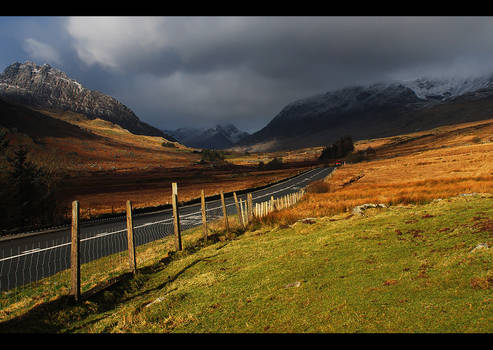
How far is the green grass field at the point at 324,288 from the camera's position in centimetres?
515

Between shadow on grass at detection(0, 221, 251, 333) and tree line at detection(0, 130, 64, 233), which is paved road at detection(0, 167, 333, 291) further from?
tree line at detection(0, 130, 64, 233)

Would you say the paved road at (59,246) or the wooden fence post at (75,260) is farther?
the paved road at (59,246)

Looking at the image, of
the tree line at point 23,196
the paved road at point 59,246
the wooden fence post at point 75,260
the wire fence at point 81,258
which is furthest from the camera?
the tree line at point 23,196

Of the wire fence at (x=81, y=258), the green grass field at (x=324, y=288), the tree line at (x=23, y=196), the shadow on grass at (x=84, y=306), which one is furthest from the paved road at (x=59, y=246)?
the green grass field at (x=324, y=288)

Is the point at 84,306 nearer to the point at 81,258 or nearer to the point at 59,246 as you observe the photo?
the point at 81,258

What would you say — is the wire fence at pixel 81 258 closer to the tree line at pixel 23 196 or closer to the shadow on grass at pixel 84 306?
the shadow on grass at pixel 84 306

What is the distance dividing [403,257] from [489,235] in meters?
2.32

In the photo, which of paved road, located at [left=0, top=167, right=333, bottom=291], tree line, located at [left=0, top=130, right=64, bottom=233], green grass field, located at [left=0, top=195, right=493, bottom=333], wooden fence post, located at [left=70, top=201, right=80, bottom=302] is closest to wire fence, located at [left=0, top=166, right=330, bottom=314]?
paved road, located at [left=0, top=167, right=333, bottom=291]

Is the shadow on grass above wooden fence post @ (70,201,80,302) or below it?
below

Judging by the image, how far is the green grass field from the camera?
203 inches

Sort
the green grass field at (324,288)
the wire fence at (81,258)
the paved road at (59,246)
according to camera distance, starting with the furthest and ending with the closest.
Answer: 1. the paved road at (59,246)
2. the wire fence at (81,258)
3. the green grass field at (324,288)

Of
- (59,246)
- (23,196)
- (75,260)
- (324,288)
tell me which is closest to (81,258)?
(59,246)

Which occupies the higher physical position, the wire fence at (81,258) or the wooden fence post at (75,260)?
the wooden fence post at (75,260)
